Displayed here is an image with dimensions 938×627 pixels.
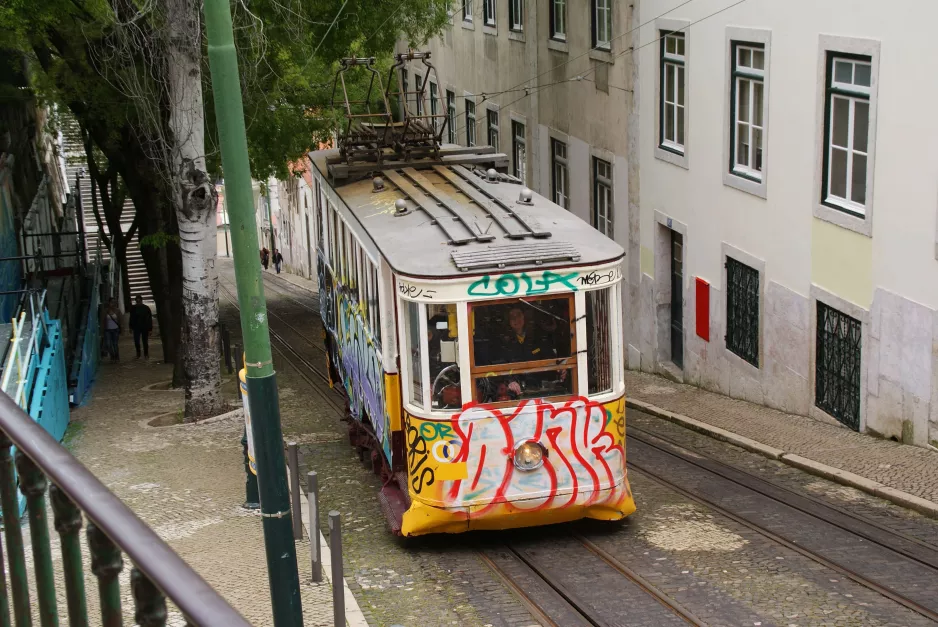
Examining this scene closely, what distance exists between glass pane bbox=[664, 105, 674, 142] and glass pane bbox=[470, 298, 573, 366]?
990 centimetres

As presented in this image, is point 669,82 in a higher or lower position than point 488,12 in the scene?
lower

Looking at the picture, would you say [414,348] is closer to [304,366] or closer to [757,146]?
[757,146]

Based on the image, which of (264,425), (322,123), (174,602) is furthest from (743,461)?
(322,123)

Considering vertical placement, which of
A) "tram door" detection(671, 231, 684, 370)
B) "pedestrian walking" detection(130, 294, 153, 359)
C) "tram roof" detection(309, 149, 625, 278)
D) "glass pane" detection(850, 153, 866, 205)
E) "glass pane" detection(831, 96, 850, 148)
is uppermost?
"glass pane" detection(831, 96, 850, 148)

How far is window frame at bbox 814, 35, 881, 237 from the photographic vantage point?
41.5 ft

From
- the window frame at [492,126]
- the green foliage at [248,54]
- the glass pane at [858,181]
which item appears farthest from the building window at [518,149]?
the glass pane at [858,181]

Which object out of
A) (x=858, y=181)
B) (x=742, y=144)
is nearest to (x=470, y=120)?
(x=742, y=144)

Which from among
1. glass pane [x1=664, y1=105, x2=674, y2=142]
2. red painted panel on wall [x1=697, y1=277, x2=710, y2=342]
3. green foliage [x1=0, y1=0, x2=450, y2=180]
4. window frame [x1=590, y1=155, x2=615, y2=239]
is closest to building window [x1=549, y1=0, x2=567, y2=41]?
green foliage [x1=0, y1=0, x2=450, y2=180]

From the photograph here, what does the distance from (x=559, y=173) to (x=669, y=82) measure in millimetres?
6213

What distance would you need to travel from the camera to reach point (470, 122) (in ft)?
106

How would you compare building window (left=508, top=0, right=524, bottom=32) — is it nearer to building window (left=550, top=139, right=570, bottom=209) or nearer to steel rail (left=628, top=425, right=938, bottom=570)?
building window (left=550, top=139, right=570, bottom=209)

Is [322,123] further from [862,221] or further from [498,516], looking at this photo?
[498,516]

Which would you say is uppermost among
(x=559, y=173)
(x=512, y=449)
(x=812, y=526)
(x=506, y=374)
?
(x=506, y=374)

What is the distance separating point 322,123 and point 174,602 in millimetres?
22474
